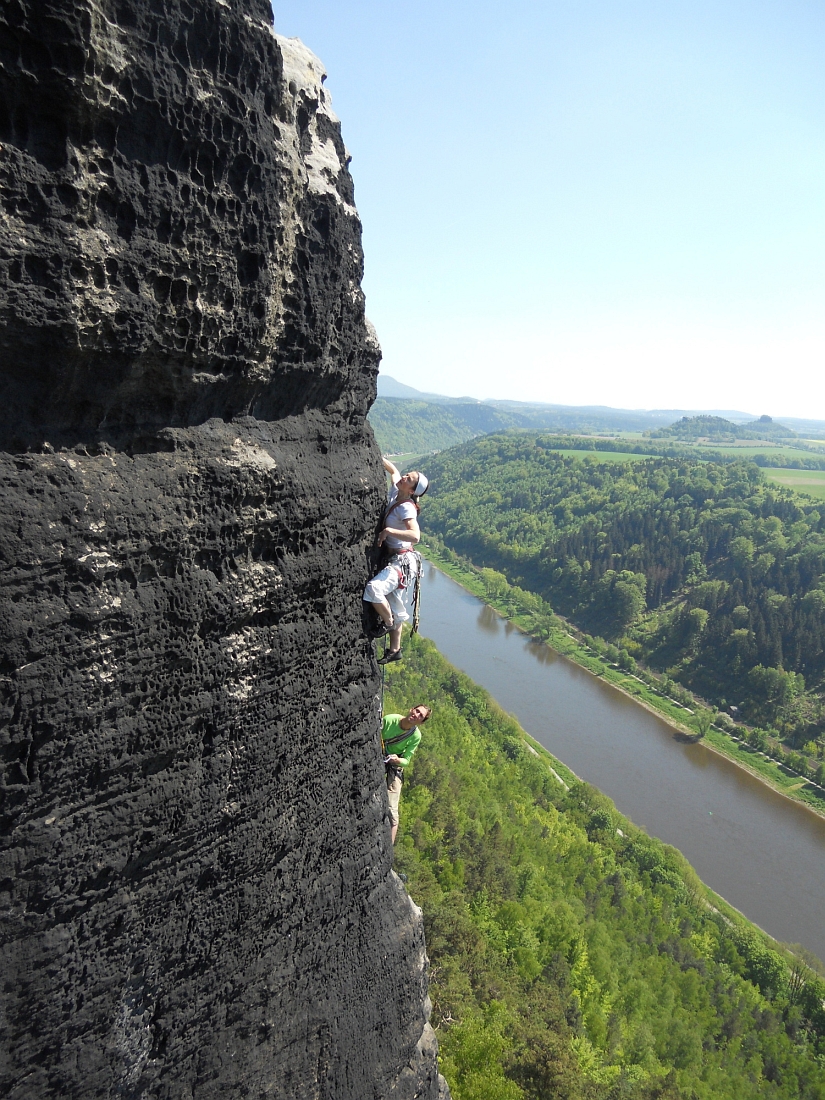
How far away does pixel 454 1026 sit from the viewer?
12812 mm

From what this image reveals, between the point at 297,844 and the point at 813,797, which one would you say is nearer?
the point at 297,844

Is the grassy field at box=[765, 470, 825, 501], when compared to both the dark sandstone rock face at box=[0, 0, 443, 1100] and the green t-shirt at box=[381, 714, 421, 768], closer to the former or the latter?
the green t-shirt at box=[381, 714, 421, 768]

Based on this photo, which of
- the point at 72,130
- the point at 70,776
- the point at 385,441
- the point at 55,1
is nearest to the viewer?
the point at 55,1

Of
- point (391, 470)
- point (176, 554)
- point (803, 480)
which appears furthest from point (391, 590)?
point (803, 480)

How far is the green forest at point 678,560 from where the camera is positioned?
159 feet

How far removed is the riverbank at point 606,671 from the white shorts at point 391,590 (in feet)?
117

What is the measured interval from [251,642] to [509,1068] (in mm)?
13582

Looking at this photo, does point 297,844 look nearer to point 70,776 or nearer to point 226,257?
point 70,776

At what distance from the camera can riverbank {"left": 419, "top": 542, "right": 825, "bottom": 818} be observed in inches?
1417

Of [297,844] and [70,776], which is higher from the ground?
[70,776]

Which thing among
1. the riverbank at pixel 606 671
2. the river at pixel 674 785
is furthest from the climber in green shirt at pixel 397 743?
the riverbank at pixel 606 671

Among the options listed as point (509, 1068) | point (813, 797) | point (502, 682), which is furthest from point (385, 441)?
point (509, 1068)

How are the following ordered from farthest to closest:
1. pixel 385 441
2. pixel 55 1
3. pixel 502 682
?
pixel 385 441, pixel 502 682, pixel 55 1

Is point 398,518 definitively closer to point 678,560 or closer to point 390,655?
point 390,655
